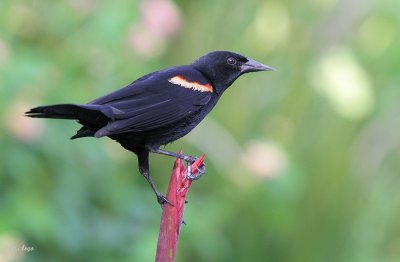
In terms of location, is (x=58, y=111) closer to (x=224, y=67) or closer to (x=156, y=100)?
(x=156, y=100)

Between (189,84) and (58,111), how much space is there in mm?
616

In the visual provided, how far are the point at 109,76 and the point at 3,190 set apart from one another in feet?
2.48

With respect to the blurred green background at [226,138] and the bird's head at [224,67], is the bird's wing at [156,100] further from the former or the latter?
the blurred green background at [226,138]

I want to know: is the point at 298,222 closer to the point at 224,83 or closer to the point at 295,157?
the point at 295,157

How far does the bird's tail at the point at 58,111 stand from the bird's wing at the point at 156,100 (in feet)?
0.31

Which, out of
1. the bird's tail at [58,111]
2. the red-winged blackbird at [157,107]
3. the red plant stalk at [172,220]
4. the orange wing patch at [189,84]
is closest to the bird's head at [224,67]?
the red-winged blackbird at [157,107]

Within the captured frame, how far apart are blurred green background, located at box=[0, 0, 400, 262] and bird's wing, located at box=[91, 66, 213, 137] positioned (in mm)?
881

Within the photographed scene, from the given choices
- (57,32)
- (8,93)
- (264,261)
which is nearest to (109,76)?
(57,32)

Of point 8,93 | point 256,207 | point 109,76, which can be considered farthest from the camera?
point 256,207

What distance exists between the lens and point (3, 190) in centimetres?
365

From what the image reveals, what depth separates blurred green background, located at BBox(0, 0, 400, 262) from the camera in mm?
3604

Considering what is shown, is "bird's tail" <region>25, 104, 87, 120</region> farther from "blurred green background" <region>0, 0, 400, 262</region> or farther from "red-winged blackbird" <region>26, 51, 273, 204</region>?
"blurred green background" <region>0, 0, 400, 262</region>

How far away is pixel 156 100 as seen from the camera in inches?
95.7

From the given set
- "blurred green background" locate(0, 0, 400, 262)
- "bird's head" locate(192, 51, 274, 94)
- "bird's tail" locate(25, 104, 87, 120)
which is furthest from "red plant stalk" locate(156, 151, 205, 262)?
"blurred green background" locate(0, 0, 400, 262)
